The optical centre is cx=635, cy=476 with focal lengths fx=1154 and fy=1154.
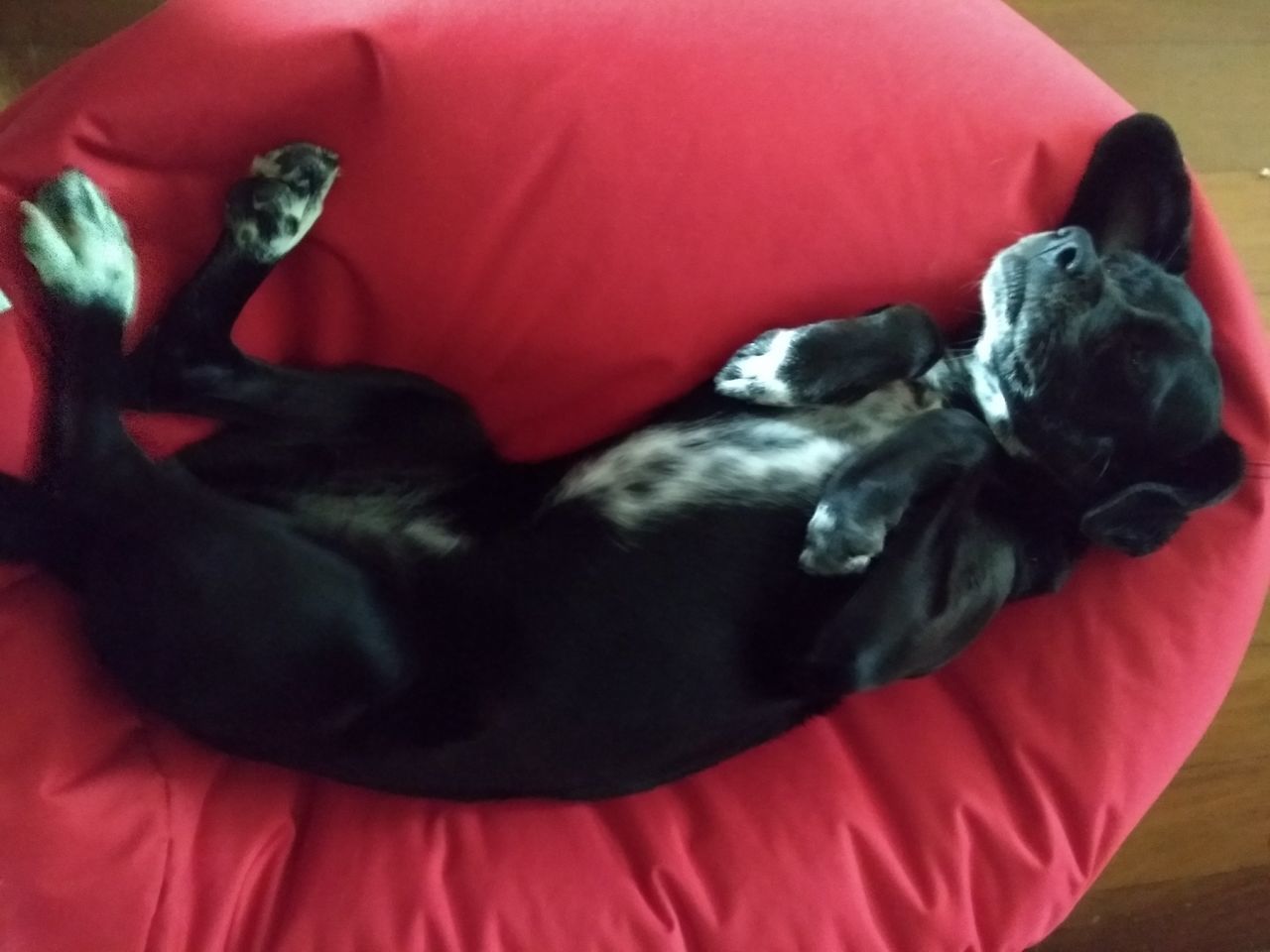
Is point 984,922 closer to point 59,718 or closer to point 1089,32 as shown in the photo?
point 59,718

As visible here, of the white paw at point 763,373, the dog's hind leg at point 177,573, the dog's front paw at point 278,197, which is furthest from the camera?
the white paw at point 763,373

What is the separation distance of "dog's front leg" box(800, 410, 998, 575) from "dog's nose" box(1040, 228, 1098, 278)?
0.77 ft

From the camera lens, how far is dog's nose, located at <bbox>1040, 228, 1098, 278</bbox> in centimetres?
147

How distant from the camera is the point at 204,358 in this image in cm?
147

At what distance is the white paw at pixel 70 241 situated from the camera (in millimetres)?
1354

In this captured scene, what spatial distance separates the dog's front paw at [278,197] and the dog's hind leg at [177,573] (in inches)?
5.6

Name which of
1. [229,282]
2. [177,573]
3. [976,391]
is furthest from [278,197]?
[976,391]

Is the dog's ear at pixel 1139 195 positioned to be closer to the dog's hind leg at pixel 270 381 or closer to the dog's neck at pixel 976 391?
the dog's neck at pixel 976 391

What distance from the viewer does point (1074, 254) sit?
1.47 m

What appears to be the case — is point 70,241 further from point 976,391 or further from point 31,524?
point 976,391

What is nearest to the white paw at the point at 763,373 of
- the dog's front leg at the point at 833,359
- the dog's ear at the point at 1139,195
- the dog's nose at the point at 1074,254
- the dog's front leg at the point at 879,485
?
the dog's front leg at the point at 833,359

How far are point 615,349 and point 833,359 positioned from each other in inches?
11.6

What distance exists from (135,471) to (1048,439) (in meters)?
1.14

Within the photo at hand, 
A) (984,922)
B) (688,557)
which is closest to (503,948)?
(688,557)
